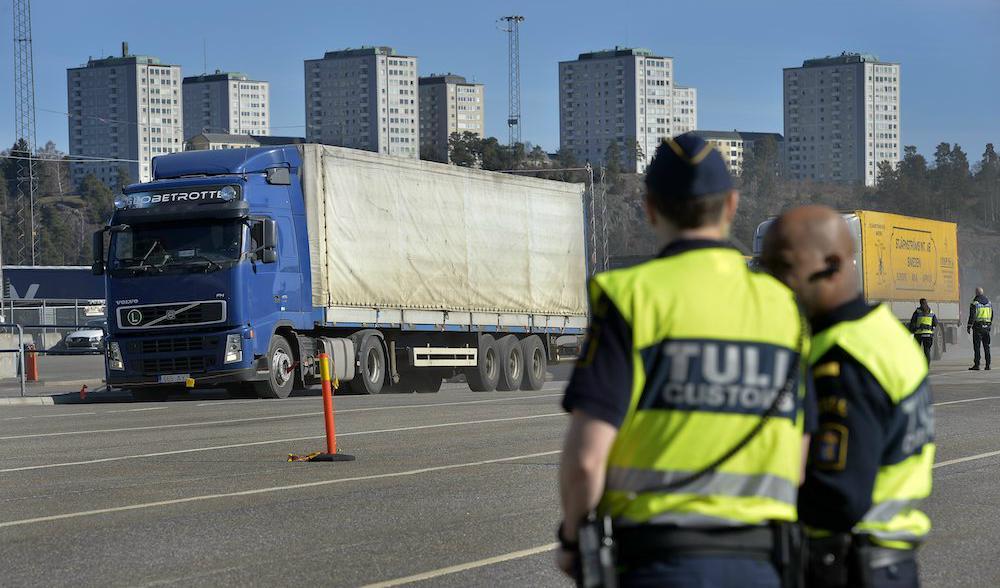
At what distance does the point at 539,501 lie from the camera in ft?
34.5

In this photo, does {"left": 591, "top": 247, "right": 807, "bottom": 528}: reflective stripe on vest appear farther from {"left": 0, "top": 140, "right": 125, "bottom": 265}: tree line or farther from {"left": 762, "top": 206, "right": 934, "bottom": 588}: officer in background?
{"left": 0, "top": 140, "right": 125, "bottom": 265}: tree line

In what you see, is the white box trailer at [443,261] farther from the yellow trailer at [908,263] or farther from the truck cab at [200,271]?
the yellow trailer at [908,263]

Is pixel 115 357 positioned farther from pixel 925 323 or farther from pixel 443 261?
pixel 925 323

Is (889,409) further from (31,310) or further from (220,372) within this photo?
(31,310)

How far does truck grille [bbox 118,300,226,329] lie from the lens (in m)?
23.1

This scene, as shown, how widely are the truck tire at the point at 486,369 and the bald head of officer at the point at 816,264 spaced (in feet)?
82.3

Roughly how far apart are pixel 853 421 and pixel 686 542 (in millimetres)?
574

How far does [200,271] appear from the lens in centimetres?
2306

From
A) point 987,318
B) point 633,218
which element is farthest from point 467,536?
point 633,218

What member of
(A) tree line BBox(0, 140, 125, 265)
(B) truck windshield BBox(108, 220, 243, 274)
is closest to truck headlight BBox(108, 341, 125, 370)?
(B) truck windshield BBox(108, 220, 243, 274)

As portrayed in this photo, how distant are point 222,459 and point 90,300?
4731 cm

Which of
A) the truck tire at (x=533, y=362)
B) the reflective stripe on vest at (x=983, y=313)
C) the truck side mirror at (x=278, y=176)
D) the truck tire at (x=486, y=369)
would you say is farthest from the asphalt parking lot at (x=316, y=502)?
the reflective stripe on vest at (x=983, y=313)

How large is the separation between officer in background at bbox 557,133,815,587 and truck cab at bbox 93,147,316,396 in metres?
19.9

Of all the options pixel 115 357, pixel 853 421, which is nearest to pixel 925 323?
pixel 115 357
